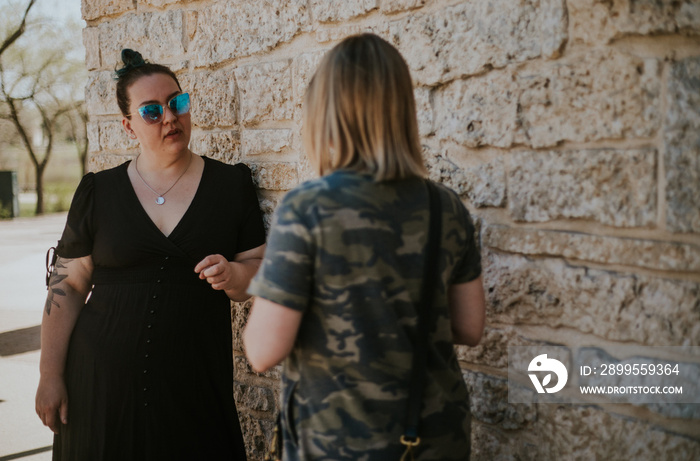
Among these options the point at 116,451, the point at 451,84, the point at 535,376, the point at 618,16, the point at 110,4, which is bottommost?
the point at 116,451

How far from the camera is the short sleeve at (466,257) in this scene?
Result: 1738mm

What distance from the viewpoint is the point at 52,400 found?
278 centimetres

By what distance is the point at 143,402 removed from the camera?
271 cm

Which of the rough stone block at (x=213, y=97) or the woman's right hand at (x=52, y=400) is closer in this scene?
the woman's right hand at (x=52, y=400)

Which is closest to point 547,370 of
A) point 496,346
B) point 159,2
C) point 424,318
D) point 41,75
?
point 496,346

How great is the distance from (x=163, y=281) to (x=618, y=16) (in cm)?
199

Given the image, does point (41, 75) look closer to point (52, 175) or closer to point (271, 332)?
point (52, 175)

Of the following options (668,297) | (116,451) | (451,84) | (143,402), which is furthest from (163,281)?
(668,297)

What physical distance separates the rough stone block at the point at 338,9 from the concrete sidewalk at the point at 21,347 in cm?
325

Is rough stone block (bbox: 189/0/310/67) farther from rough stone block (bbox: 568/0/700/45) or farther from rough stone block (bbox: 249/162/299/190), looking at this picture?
rough stone block (bbox: 568/0/700/45)

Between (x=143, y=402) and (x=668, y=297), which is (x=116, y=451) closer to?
(x=143, y=402)

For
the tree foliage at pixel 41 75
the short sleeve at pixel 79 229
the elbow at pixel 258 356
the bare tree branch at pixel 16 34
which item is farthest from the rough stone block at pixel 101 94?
the tree foliage at pixel 41 75

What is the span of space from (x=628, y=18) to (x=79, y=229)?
223 cm

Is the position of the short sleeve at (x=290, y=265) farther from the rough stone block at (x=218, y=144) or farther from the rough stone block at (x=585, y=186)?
the rough stone block at (x=218, y=144)
